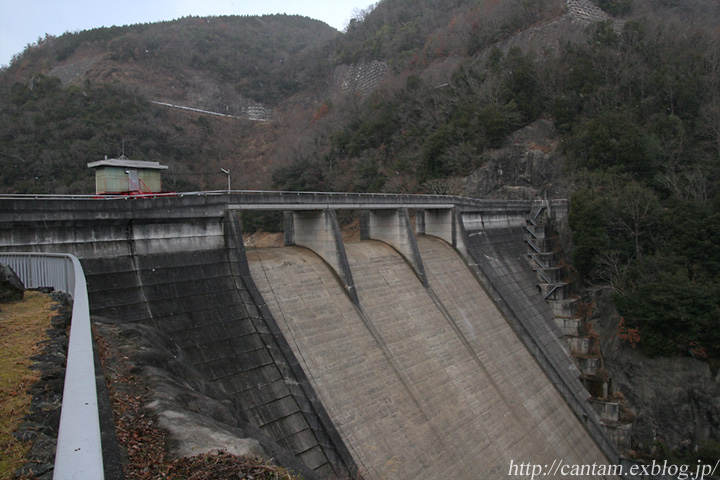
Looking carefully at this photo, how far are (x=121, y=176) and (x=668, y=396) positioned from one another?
2410cm

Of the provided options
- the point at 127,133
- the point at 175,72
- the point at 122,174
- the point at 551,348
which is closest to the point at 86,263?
the point at 122,174

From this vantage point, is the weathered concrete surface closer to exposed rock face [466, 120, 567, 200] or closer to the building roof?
the building roof

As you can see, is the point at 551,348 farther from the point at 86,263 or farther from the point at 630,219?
→ the point at 86,263

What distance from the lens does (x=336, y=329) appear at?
47.4ft

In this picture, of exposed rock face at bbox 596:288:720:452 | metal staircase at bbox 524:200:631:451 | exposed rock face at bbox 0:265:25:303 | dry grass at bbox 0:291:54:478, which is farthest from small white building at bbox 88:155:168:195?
exposed rock face at bbox 596:288:720:452

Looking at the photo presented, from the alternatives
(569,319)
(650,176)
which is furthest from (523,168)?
(569,319)

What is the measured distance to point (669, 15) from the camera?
157ft

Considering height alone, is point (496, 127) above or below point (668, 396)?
above

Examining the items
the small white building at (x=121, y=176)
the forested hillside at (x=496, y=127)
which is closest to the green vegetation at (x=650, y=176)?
the forested hillside at (x=496, y=127)

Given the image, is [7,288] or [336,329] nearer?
[7,288]

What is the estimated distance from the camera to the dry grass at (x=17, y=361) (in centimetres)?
332

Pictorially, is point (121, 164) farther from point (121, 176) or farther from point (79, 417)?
point (79, 417)

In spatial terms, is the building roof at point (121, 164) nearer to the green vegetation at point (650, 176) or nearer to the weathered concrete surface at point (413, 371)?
the weathered concrete surface at point (413, 371)

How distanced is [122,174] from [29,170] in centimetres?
3213
